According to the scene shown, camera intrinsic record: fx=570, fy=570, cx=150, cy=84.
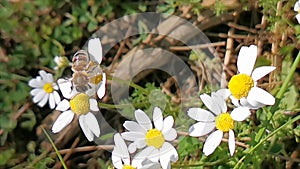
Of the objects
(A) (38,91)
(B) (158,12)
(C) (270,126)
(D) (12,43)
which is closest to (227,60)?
(B) (158,12)

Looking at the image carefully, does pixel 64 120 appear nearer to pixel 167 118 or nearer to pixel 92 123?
pixel 92 123

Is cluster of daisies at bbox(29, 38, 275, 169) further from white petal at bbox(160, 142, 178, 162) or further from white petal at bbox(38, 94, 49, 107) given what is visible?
white petal at bbox(38, 94, 49, 107)

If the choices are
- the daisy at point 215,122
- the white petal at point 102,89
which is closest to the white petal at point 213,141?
the daisy at point 215,122

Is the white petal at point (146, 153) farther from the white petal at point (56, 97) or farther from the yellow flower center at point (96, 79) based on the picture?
the white petal at point (56, 97)

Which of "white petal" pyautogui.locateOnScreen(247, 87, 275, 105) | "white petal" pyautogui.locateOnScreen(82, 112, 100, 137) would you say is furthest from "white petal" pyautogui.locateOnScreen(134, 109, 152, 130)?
"white petal" pyautogui.locateOnScreen(247, 87, 275, 105)

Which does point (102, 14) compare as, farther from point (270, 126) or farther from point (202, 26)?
point (270, 126)
